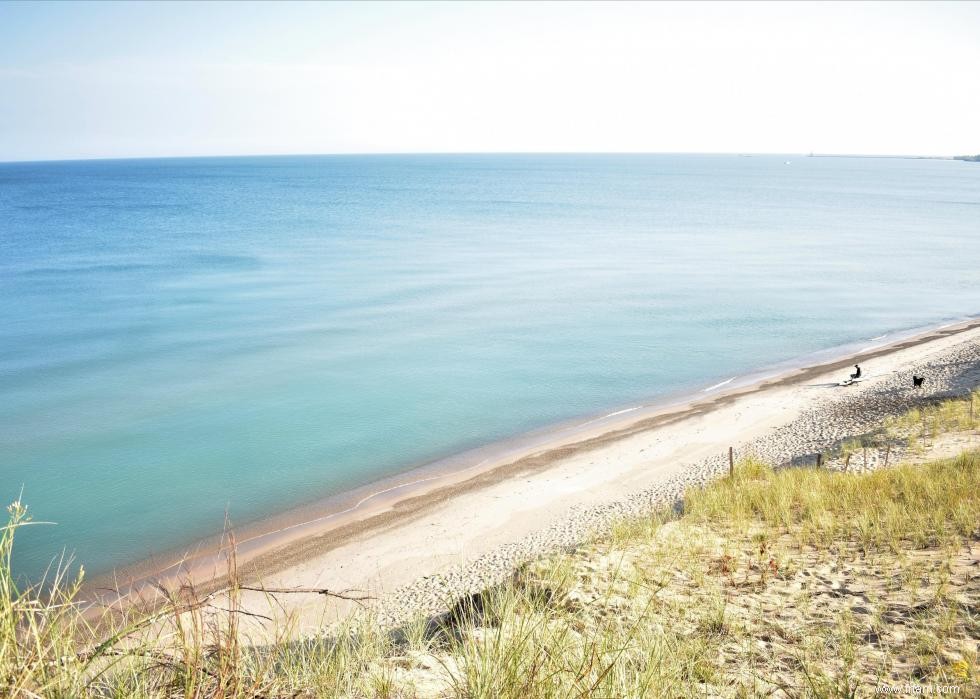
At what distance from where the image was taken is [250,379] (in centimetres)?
2575

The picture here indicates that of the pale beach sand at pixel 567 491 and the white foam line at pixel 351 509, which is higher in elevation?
the pale beach sand at pixel 567 491

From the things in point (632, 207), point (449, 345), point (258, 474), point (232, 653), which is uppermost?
point (632, 207)

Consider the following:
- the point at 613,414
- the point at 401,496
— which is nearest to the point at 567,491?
the point at 401,496

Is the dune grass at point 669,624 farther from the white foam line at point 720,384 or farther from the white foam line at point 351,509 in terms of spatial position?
the white foam line at point 720,384

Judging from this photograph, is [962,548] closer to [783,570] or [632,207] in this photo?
[783,570]

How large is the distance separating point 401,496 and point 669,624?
1119 centimetres

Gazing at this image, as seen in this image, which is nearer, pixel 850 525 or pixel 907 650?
pixel 907 650

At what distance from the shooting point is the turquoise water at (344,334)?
60.9 ft

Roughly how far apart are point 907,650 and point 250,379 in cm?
2431

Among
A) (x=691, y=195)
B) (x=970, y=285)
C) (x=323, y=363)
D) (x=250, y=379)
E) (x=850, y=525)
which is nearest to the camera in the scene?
(x=850, y=525)

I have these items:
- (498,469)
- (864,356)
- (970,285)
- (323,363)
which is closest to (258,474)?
(498,469)

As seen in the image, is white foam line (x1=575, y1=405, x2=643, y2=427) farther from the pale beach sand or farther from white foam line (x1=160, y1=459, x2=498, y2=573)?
white foam line (x1=160, y1=459, x2=498, y2=573)

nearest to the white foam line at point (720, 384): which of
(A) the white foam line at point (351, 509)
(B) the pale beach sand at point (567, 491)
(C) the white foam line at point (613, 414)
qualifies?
(B) the pale beach sand at point (567, 491)

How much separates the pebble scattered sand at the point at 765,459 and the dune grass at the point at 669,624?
204 cm
